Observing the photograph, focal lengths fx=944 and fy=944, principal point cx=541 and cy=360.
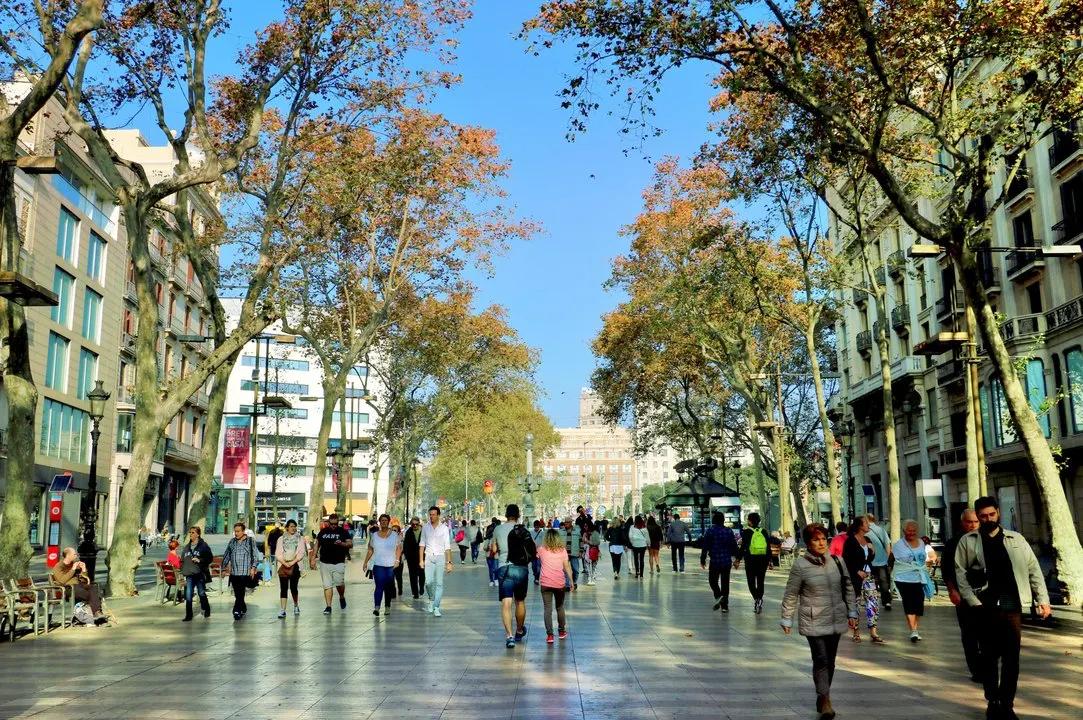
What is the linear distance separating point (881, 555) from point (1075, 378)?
17419 mm

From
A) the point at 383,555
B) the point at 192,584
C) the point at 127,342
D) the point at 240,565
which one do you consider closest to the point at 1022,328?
the point at 383,555

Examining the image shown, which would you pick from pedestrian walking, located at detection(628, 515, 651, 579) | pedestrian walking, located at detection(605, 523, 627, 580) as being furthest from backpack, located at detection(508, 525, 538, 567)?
pedestrian walking, located at detection(605, 523, 627, 580)

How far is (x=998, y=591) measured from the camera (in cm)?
744

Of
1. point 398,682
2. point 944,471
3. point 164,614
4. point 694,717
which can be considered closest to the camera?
point 694,717

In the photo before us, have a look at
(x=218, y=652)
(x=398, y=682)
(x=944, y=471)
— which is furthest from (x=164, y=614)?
(x=944, y=471)

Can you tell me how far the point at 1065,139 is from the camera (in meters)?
28.2

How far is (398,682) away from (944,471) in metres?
33.5

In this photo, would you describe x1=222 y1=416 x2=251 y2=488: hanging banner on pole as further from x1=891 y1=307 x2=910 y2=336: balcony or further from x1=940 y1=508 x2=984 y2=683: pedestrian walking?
x1=940 y1=508 x2=984 y2=683: pedestrian walking

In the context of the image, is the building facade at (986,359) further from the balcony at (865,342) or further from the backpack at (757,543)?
the backpack at (757,543)

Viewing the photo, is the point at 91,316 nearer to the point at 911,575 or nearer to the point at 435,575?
the point at 435,575

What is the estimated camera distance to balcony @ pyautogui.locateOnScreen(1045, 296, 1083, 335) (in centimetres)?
2814

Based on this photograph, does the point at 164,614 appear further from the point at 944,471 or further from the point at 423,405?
the point at 944,471

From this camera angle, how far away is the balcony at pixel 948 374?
35844 mm

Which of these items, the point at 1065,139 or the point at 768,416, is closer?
the point at 1065,139
